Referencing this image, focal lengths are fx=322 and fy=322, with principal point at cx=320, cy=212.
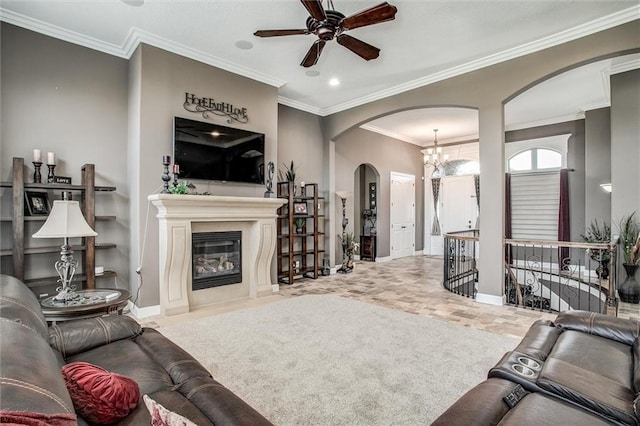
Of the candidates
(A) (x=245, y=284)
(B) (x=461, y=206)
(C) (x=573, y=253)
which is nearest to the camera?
(A) (x=245, y=284)

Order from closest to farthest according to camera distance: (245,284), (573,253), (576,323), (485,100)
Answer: (576,323) → (485,100) → (245,284) → (573,253)

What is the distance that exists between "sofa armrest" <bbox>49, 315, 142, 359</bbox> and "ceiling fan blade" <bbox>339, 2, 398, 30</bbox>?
2879 mm

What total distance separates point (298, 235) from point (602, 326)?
450cm

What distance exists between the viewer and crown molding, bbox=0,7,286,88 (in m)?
3.58

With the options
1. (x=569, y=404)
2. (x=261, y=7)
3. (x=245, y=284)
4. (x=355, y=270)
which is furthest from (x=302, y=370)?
(x=355, y=270)

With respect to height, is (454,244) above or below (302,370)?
above

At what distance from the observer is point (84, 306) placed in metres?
2.44

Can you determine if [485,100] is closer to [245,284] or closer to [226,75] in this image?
[226,75]

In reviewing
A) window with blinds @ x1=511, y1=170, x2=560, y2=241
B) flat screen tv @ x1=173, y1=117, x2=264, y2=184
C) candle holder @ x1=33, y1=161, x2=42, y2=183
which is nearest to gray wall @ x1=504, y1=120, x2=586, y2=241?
window with blinds @ x1=511, y1=170, x2=560, y2=241

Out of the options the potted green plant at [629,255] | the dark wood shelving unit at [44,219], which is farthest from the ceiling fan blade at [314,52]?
the potted green plant at [629,255]

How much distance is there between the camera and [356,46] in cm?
322

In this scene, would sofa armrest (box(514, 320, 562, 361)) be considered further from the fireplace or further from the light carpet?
the fireplace

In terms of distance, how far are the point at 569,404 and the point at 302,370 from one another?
1.74 metres

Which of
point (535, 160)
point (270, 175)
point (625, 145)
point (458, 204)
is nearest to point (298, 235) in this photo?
point (270, 175)
